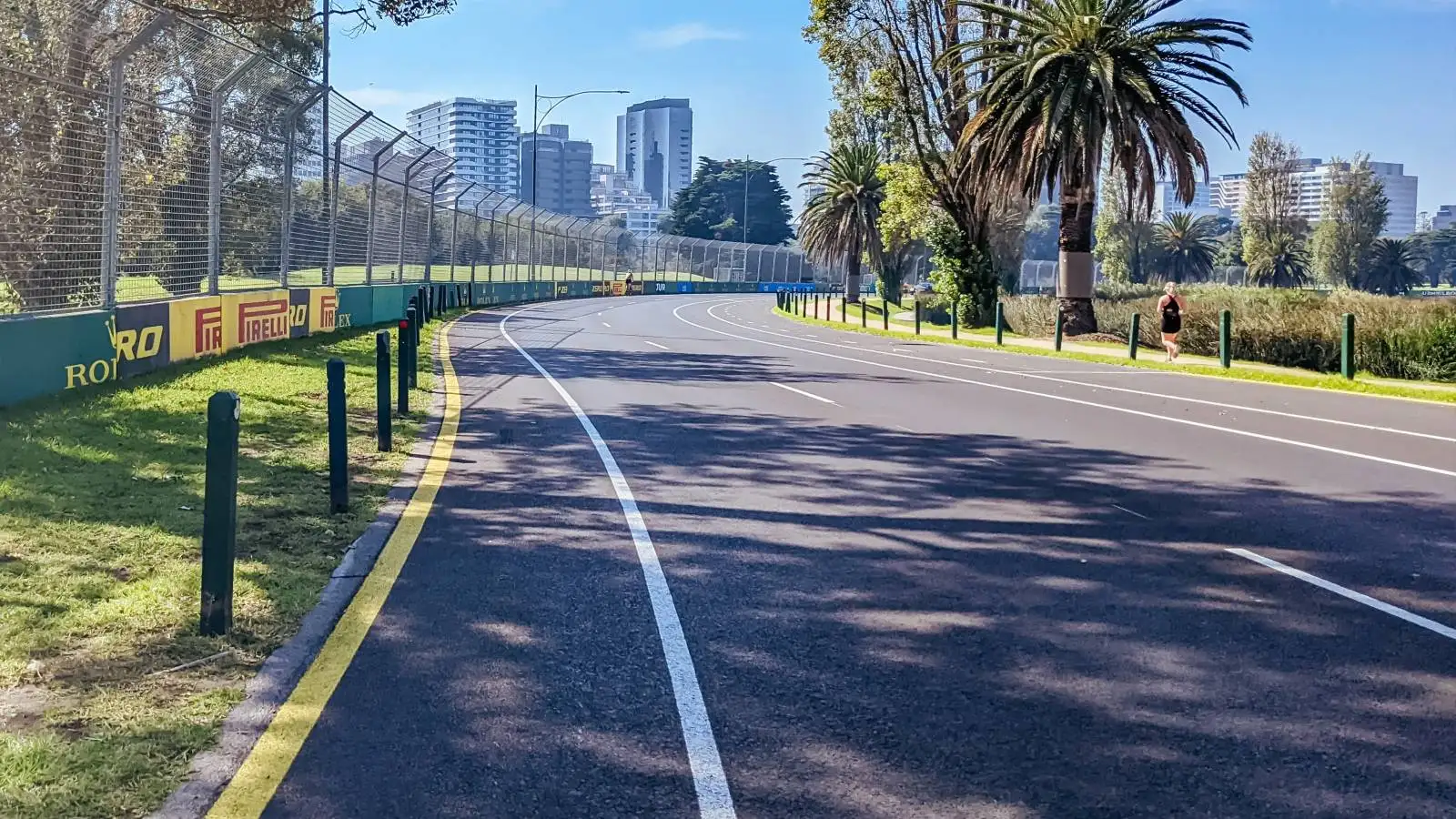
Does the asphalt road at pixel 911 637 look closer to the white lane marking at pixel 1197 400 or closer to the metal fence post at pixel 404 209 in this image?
the white lane marking at pixel 1197 400

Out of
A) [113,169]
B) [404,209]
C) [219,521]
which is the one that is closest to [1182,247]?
[404,209]

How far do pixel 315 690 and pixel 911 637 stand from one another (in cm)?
255

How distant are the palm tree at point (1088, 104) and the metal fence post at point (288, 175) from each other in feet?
56.6

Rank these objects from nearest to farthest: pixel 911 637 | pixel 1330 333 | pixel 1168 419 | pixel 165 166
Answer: pixel 911 637
pixel 1168 419
pixel 165 166
pixel 1330 333

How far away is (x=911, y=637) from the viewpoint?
5922 mm

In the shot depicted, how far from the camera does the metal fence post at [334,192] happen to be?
25484mm

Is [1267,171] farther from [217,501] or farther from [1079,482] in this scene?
[217,501]

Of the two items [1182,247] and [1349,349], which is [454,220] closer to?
[1349,349]

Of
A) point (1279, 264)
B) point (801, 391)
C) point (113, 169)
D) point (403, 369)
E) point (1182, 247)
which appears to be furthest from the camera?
point (1182, 247)

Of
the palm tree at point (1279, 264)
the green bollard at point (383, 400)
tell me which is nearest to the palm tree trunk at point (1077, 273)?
the green bollard at point (383, 400)

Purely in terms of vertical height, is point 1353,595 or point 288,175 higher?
point 288,175

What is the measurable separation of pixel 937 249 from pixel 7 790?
1562 inches

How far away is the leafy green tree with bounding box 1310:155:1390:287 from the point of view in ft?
283

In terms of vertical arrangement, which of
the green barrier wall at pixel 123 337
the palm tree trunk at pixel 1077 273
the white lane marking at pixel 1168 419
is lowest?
the white lane marking at pixel 1168 419
